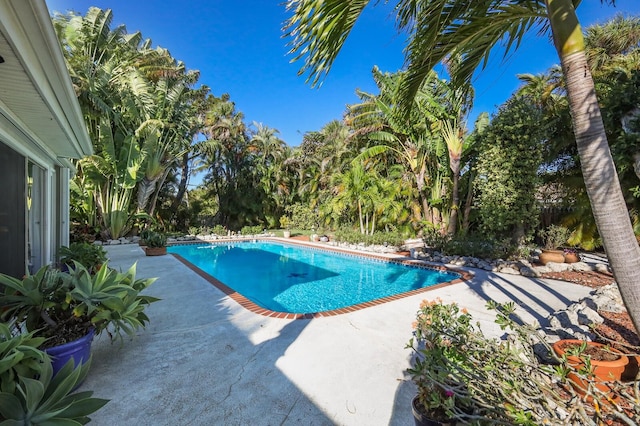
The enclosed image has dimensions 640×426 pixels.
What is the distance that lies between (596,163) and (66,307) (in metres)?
4.58

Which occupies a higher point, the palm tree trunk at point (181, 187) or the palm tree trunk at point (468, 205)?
the palm tree trunk at point (181, 187)

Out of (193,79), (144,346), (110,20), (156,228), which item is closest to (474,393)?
(144,346)

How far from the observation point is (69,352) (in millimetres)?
2680

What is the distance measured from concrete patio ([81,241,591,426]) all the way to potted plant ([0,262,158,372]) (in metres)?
0.48

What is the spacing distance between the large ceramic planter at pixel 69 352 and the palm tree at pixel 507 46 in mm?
3393

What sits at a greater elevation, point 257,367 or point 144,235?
point 144,235

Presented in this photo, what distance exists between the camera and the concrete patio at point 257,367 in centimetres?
248

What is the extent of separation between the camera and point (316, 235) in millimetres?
17812

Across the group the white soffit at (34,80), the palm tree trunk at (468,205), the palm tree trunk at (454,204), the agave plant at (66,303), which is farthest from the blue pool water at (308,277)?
the white soffit at (34,80)

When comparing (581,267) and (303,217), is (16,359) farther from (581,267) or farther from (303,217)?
(303,217)

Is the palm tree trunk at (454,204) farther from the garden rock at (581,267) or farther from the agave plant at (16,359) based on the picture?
the agave plant at (16,359)

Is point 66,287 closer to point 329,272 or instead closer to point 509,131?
point 329,272

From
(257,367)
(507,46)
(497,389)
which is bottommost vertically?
(257,367)

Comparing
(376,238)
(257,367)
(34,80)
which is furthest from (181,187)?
(257,367)
